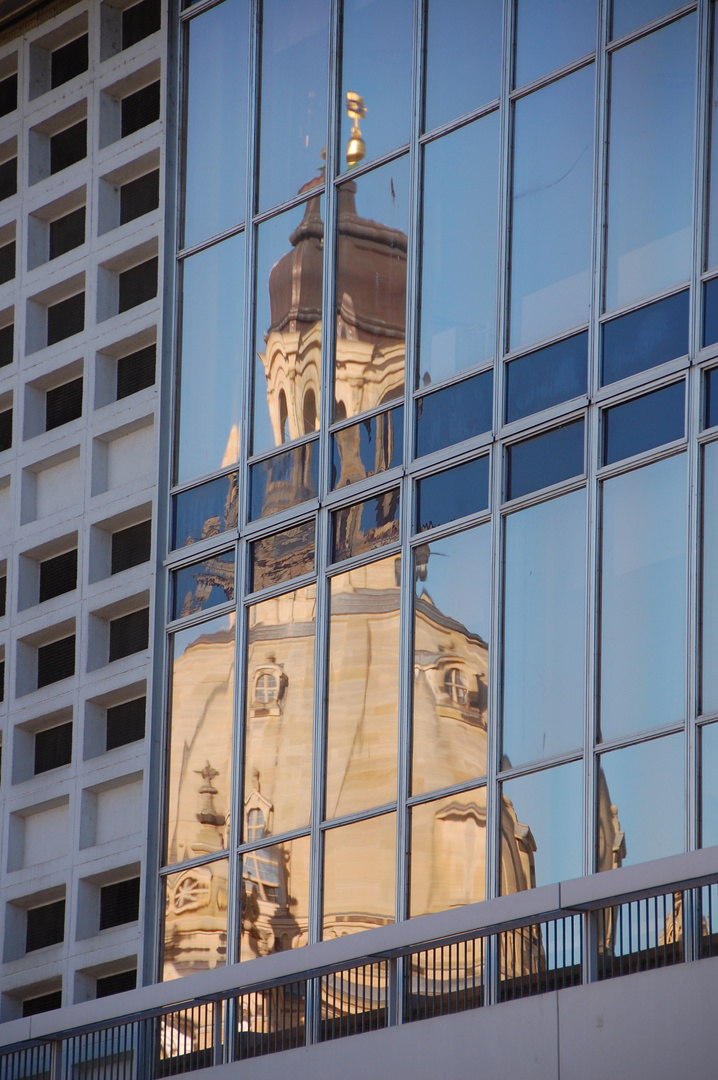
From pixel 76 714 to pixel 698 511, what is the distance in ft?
33.2

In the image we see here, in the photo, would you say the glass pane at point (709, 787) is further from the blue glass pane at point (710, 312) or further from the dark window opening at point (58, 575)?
the dark window opening at point (58, 575)

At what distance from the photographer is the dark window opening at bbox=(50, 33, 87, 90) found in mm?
28938

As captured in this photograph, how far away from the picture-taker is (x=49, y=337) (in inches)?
1131

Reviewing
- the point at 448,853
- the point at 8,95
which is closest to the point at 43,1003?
the point at 448,853

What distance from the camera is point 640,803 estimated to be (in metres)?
19.2

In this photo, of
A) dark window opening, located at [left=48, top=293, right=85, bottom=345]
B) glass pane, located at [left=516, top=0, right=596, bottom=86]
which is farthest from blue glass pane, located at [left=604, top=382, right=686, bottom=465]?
dark window opening, located at [left=48, top=293, right=85, bottom=345]

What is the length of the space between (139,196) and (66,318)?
2.13m

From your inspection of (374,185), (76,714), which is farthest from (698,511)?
(76,714)

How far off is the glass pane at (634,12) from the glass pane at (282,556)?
22.5ft

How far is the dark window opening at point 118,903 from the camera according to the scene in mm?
25062

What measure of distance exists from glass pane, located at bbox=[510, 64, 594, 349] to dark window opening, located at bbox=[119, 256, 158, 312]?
6830 mm

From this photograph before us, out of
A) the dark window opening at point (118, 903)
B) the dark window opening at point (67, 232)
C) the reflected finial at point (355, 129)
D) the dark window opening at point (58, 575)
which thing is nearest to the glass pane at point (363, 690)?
the dark window opening at point (118, 903)

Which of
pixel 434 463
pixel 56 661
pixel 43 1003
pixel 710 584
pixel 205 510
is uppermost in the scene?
pixel 205 510

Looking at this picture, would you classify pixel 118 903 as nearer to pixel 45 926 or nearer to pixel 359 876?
pixel 45 926
